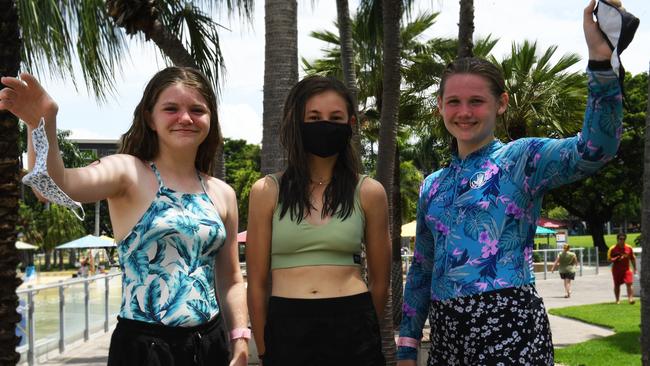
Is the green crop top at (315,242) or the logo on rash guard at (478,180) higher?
the logo on rash guard at (478,180)

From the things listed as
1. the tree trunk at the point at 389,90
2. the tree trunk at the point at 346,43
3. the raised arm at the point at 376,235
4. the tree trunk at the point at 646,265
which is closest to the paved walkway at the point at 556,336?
the tree trunk at the point at 389,90

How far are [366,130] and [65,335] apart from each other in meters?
9.42

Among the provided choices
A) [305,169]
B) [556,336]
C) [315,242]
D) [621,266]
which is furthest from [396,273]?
[315,242]

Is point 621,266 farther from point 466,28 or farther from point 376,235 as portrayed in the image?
point 376,235

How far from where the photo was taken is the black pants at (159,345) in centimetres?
261

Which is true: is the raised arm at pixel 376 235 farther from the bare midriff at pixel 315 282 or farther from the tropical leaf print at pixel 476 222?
the tropical leaf print at pixel 476 222

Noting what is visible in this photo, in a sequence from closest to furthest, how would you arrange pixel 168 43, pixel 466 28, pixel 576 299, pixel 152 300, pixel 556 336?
pixel 152 300 → pixel 466 28 → pixel 168 43 → pixel 556 336 → pixel 576 299

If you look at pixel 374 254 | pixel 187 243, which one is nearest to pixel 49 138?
pixel 187 243

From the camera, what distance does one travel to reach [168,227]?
267 cm

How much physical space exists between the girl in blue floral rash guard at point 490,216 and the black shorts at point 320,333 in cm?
28

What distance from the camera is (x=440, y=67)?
15242 mm

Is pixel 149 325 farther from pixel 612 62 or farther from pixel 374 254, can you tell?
pixel 612 62

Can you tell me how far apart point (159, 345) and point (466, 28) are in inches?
187

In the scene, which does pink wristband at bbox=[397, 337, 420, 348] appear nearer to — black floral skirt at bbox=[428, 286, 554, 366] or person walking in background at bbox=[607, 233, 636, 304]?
black floral skirt at bbox=[428, 286, 554, 366]
